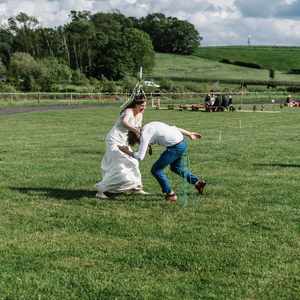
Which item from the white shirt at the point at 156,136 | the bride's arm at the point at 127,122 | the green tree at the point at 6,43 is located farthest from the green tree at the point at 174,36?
the white shirt at the point at 156,136

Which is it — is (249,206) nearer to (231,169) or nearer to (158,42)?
(231,169)

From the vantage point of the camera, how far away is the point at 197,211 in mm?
10141

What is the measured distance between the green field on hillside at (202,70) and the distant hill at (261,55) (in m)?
6.79

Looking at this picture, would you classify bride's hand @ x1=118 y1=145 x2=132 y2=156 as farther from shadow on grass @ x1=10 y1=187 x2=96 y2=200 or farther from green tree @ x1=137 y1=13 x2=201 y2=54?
green tree @ x1=137 y1=13 x2=201 y2=54

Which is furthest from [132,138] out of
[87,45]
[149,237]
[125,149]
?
[87,45]

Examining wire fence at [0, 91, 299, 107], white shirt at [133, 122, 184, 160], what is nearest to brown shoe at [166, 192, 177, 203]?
white shirt at [133, 122, 184, 160]

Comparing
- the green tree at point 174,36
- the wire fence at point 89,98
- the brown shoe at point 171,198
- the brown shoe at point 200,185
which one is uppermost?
the green tree at point 174,36

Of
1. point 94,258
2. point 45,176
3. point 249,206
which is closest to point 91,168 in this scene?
point 45,176

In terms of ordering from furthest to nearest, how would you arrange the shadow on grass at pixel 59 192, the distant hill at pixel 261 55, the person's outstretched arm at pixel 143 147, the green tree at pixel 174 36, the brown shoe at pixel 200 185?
the green tree at pixel 174 36 < the distant hill at pixel 261 55 < the shadow on grass at pixel 59 192 < the brown shoe at pixel 200 185 < the person's outstretched arm at pixel 143 147

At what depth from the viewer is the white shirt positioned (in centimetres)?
1024

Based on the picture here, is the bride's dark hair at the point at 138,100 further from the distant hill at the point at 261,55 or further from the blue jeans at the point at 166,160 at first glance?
the distant hill at the point at 261,55

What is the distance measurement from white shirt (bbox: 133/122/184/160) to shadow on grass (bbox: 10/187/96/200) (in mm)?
1724

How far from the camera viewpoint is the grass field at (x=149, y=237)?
21.8 ft

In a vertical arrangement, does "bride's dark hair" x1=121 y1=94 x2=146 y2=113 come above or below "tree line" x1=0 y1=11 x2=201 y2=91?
below
